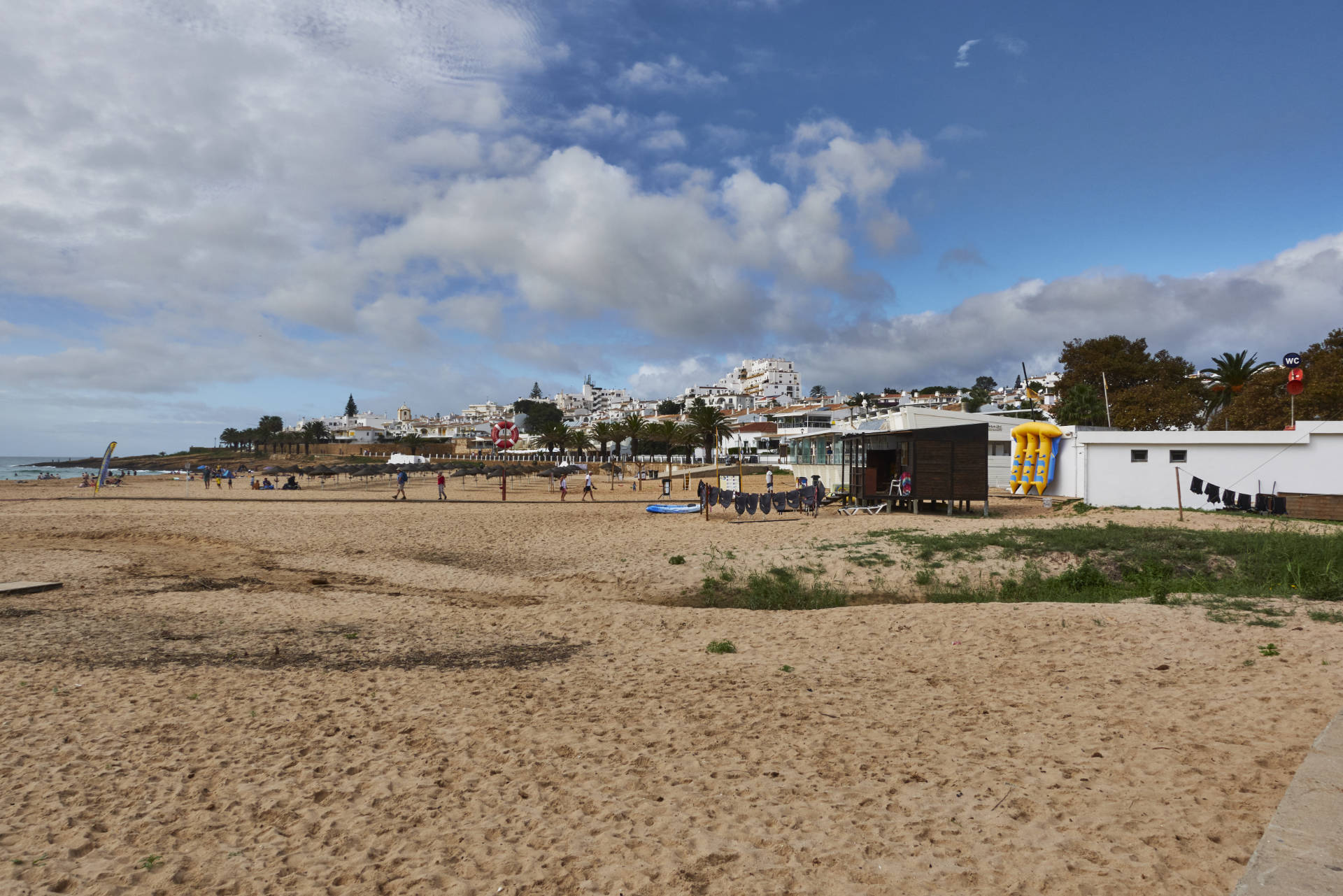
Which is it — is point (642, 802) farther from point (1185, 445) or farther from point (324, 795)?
point (1185, 445)

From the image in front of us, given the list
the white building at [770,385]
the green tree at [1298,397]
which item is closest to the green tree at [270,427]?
the white building at [770,385]

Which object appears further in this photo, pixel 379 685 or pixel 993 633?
pixel 993 633

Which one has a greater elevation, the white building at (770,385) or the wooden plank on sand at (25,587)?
the white building at (770,385)

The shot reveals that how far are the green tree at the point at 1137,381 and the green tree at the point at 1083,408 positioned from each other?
3.01 feet

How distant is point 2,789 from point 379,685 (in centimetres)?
335

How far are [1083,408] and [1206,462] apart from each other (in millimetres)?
23104

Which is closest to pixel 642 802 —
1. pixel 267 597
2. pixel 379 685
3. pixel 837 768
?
pixel 837 768

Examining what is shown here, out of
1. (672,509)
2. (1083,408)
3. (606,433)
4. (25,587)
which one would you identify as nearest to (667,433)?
(606,433)

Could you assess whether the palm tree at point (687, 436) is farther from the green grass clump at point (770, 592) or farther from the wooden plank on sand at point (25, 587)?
the wooden plank on sand at point (25, 587)

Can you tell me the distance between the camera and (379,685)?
27.1 feet

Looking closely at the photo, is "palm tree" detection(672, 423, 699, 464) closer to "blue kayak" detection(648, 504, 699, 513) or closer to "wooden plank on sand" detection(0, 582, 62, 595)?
"blue kayak" detection(648, 504, 699, 513)

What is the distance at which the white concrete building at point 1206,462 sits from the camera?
76.7 feet

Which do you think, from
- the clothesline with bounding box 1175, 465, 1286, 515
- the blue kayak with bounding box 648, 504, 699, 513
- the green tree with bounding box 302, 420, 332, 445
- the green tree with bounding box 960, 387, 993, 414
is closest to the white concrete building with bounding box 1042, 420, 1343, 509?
the clothesline with bounding box 1175, 465, 1286, 515

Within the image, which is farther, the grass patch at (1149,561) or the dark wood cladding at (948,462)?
the dark wood cladding at (948,462)
